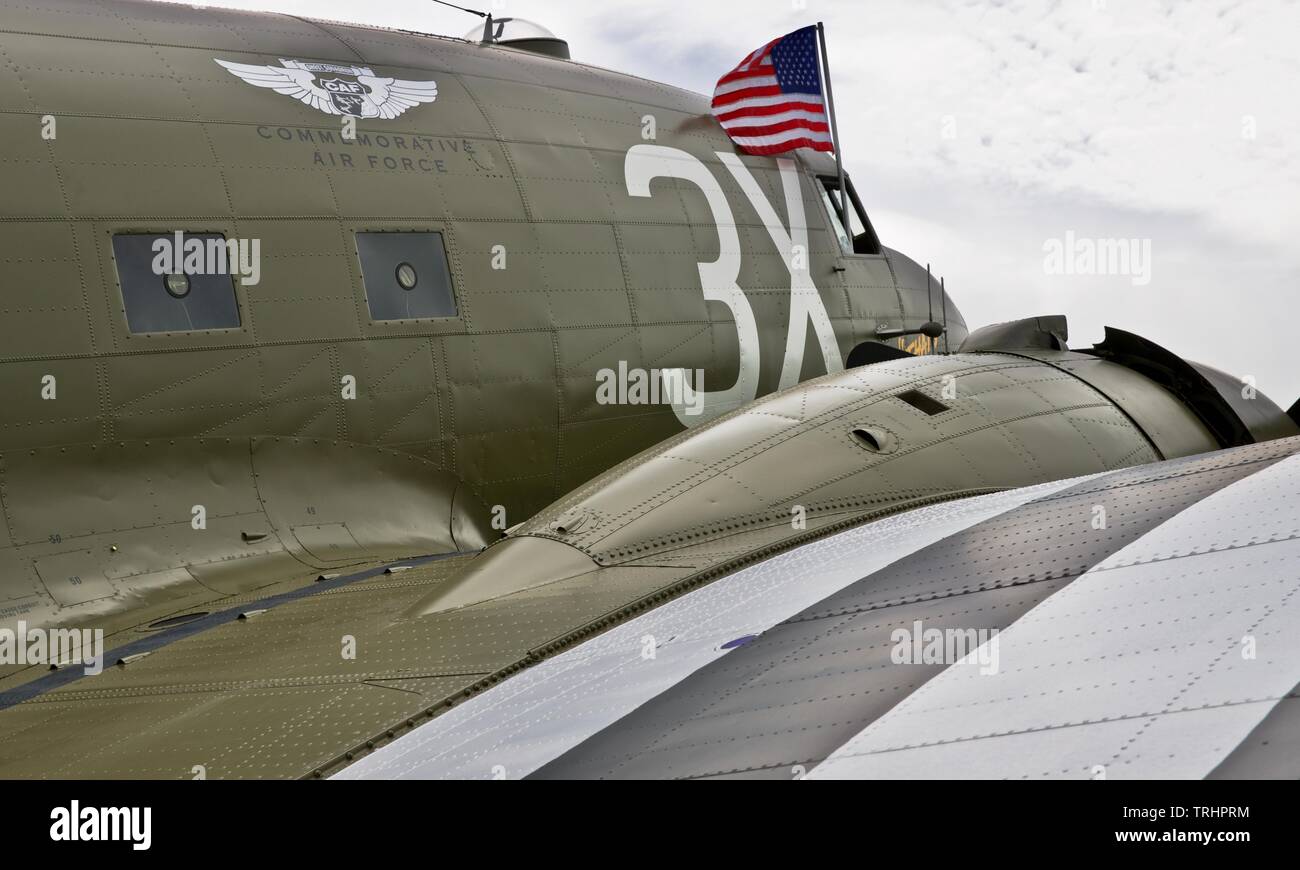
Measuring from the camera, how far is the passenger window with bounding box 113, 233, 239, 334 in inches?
373

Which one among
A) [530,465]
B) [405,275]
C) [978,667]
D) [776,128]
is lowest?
[978,667]

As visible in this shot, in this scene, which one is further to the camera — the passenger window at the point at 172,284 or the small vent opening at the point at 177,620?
the passenger window at the point at 172,284

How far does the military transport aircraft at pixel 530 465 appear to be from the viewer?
4.66 metres

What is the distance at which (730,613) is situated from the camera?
20.7ft

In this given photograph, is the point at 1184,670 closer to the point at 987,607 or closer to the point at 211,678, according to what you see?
the point at 987,607

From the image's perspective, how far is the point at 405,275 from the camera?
11234mm

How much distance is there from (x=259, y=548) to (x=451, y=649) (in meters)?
3.95

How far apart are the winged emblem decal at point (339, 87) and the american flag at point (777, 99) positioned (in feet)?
15.2

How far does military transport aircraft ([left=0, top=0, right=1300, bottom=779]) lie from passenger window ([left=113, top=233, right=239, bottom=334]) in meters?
0.03

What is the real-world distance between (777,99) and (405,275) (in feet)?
21.6

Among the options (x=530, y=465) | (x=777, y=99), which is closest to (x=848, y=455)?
(x=530, y=465)

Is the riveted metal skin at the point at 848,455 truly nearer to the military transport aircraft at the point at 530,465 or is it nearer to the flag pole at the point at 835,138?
the military transport aircraft at the point at 530,465

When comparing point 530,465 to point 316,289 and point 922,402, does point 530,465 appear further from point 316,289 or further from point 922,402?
point 922,402

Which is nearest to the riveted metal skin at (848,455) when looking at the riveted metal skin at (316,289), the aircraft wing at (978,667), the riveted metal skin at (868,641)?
the aircraft wing at (978,667)
